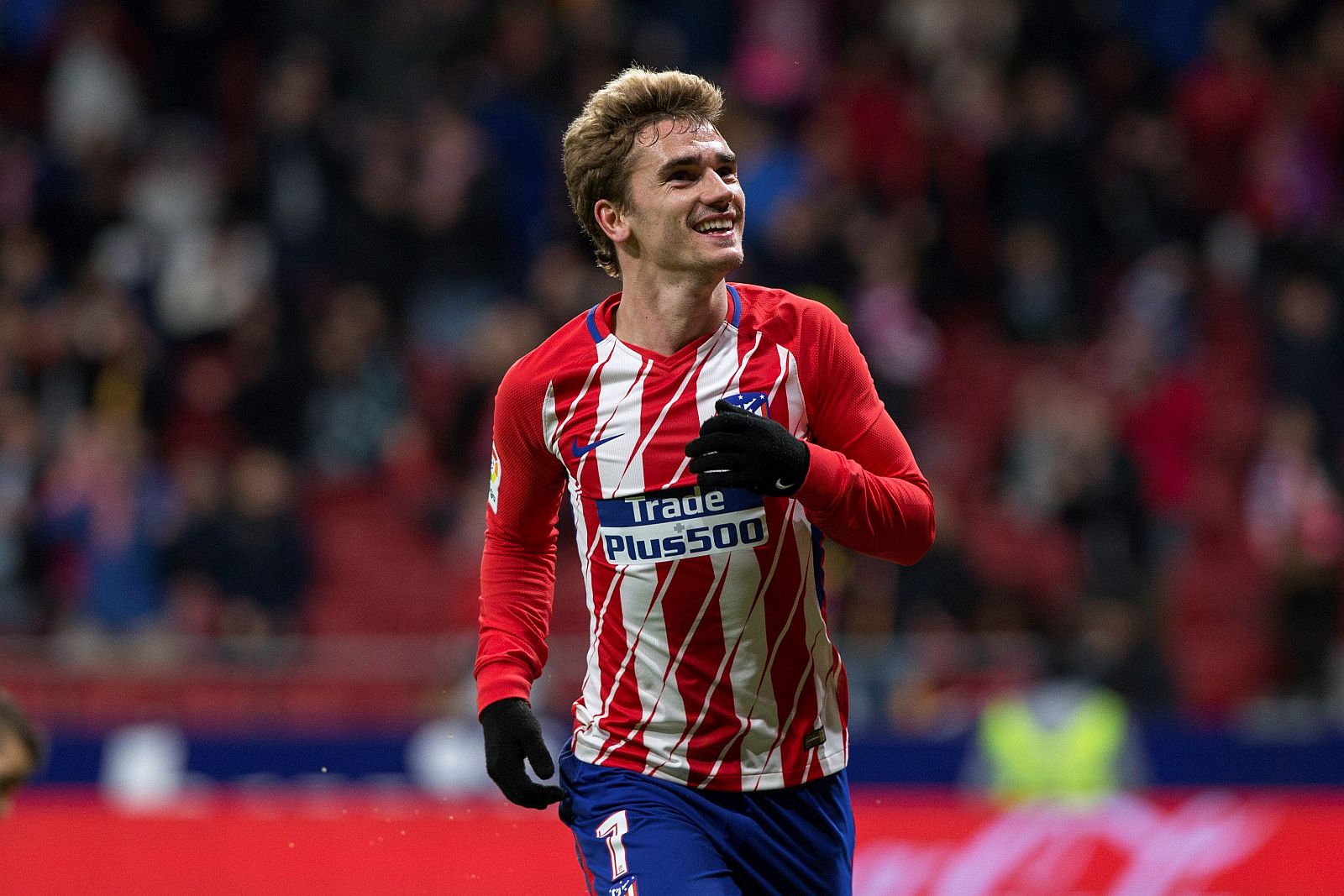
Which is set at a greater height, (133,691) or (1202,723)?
(133,691)

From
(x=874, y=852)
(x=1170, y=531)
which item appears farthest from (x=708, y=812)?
(x=1170, y=531)

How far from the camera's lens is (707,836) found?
427cm

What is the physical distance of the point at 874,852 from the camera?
25.1ft

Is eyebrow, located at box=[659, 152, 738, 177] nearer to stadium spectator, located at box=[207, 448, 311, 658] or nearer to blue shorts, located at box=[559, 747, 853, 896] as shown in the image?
blue shorts, located at box=[559, 747, 853, 896]

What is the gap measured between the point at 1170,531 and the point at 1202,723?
2.12 m

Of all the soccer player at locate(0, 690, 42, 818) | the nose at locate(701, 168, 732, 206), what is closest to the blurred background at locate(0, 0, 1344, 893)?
the soccer player at locate(0, 690, 42, 818)

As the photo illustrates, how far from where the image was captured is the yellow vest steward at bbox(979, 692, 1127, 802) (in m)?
9.69

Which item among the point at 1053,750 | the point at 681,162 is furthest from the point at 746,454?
the point at 1053,750

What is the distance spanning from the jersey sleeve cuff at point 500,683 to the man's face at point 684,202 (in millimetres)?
1020

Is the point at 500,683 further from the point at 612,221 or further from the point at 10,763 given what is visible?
the point at 10,763

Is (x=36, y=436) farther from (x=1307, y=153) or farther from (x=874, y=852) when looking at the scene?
(x=1307, y=153)

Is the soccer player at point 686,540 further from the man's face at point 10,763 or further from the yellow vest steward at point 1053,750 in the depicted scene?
the yellow vest steward at point 1053,750

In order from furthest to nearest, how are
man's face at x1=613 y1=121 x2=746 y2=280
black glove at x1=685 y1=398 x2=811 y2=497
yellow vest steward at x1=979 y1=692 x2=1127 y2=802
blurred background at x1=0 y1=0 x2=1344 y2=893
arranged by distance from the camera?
blurred background at x1=0 y1=0 x2=1344 y2=893
yellow vest steward at x1=979 y1=692 x2=1127 y2=802
man's face at x1=613 y1=121 x2=746 y2=280
black glove at x1=685 y1=398 x2=811 y2=497

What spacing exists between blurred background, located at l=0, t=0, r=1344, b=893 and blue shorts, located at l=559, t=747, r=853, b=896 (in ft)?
17.2
